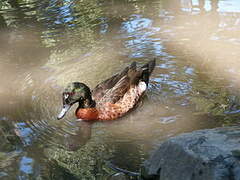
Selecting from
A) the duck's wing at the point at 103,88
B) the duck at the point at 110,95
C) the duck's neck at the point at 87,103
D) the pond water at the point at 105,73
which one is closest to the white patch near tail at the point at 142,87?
the duck at the point at 110,95

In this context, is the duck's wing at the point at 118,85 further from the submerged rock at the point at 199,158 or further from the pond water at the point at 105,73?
the submerged rock at the point at 199,158

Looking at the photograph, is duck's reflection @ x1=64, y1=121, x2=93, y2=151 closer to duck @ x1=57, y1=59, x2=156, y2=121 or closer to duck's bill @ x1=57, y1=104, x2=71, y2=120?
duck @ x1=57, y1=59, x2=156, y2=121

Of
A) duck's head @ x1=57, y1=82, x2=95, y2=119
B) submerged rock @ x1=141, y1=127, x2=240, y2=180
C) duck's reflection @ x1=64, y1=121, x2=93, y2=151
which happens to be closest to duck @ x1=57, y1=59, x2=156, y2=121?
duck's head @ x1=57, y1=82, x2=95, y2=119

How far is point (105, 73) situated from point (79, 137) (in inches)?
86.4

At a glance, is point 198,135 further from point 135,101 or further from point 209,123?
point 135,101

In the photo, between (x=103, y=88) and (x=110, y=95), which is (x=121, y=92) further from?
(x=103, y=88)

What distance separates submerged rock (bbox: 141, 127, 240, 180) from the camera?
337 cm

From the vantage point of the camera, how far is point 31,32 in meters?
10.0

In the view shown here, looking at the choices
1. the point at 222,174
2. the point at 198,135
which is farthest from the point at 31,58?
the point at 222,174

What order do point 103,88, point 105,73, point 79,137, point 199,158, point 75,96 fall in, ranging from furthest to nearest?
point 105,73 → point 103,88 → point 75,96 → point 79,137 → point 199,158

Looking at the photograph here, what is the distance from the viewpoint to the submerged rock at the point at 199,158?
337 centimetres

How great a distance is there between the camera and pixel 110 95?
6.51m

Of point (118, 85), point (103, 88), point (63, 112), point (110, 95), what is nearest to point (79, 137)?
point (63, 112)

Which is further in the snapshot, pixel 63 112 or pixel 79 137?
pixel 63 112
